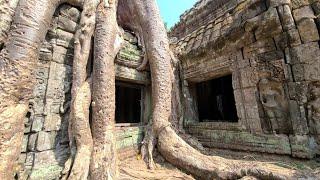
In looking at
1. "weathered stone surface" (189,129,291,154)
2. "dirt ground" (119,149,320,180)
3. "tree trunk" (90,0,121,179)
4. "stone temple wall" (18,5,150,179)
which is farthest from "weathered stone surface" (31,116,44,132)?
"weathered stone surface" (189,129,291,154)

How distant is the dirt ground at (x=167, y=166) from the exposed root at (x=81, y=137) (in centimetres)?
54

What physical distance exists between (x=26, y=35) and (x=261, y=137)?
143 inches

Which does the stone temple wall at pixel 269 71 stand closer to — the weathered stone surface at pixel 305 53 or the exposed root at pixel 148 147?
the weathered stone surface at pixel 305 53

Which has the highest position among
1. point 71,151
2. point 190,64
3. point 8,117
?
point 190,64

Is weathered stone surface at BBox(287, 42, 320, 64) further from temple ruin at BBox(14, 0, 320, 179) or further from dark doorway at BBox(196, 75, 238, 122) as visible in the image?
dark doorway at BBox(196, 75, 238, 122)

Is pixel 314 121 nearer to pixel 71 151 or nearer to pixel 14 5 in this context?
pixel 71 151

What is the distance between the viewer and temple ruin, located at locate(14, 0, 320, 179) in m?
2.66

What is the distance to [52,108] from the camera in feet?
8.89

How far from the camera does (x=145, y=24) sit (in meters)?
3.84

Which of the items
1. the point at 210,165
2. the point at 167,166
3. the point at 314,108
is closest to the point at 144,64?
the point at 167,166

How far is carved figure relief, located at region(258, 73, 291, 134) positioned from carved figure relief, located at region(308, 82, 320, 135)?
29 cm

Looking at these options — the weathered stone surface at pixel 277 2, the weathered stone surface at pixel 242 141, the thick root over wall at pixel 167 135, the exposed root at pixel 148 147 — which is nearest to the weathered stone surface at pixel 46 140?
the exposed root at pixel 148 147

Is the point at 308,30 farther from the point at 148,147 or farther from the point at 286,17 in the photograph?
the point at 148,147

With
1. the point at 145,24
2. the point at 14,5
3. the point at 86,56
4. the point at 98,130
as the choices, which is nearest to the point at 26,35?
the point at 14,5
